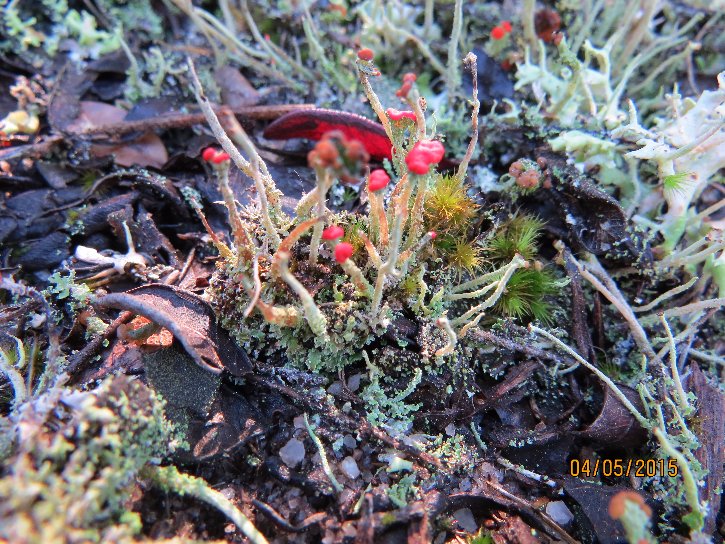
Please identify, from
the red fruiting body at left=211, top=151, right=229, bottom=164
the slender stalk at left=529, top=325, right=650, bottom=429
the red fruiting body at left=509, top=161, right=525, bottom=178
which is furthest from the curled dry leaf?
the slender stalk at left=529, top=325, right=650, bottom=429

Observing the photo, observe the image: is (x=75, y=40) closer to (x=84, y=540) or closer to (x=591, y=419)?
(x=84, y=540)

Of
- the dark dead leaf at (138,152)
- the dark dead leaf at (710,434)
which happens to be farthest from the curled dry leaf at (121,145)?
the dark dead leaf at (710,434)

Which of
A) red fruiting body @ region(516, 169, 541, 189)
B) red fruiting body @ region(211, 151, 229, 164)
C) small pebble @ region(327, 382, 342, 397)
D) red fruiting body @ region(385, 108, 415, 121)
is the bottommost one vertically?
small pebble @ region(327, 382, 342, 397)

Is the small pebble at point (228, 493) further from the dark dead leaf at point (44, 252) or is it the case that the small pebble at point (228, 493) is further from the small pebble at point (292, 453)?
the dark dead leaf at point (44, 252)

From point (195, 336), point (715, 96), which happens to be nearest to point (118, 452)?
point (195, 336)

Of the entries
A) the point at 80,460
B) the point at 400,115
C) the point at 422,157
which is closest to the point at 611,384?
the point at 422,157
